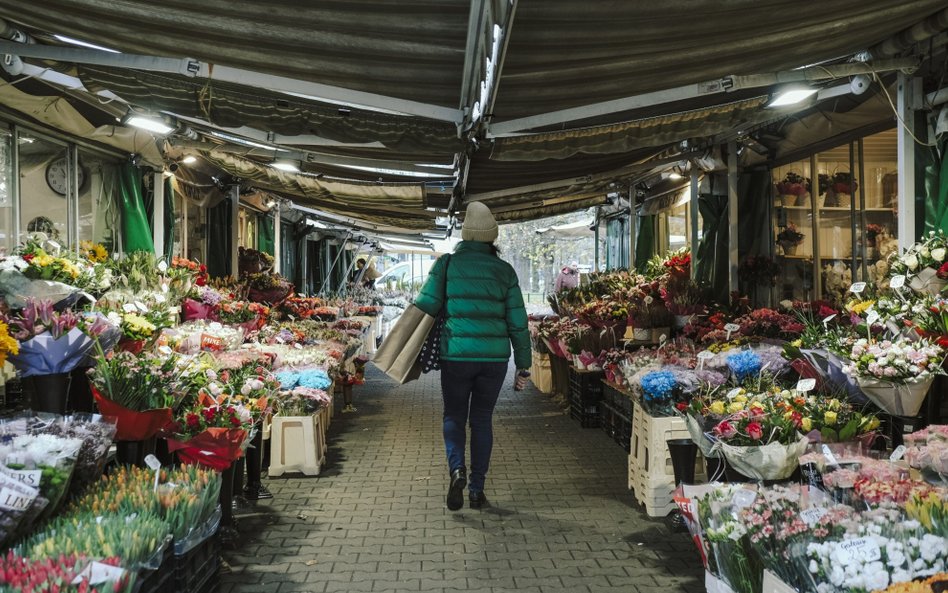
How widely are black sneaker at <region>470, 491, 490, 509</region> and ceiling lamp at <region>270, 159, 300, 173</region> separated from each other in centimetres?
412

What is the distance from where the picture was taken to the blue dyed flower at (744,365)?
16.9ft

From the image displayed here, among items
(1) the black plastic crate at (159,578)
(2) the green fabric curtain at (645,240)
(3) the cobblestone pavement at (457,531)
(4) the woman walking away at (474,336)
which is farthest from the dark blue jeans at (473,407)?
(2) the green fabric curtain at (645,240)

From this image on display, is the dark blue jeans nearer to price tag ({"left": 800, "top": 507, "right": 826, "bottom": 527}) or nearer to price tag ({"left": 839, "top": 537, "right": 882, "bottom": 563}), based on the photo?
price tag ({"left": 800, "top": 507, "right": 826, "bottom": 527})

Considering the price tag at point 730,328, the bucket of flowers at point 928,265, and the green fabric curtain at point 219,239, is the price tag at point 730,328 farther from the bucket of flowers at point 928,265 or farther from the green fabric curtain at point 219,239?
A: the green fabric curtain at point 219,239

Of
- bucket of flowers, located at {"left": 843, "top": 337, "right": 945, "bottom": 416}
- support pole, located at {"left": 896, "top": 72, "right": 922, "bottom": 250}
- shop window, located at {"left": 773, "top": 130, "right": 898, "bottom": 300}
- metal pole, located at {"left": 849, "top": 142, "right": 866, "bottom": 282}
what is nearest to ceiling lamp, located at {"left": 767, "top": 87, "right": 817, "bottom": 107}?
support pole, located at {"left": 896, "top": 72, "right": 922, "bottom": 250}

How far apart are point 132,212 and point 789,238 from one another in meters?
6.81

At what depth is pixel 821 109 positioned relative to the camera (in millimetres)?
6852

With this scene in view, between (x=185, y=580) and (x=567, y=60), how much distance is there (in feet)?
10.7

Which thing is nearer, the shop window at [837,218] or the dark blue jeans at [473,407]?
the dark blue jeans at [473,407]

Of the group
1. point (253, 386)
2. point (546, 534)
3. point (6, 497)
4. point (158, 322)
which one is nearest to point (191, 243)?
point (158, 322)

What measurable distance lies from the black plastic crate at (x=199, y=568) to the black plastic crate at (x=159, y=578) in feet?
0.18

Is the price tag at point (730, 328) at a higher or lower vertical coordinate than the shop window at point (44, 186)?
lower

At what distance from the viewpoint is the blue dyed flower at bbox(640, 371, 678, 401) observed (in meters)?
5.17

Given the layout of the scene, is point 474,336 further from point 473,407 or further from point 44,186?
point 44,186
